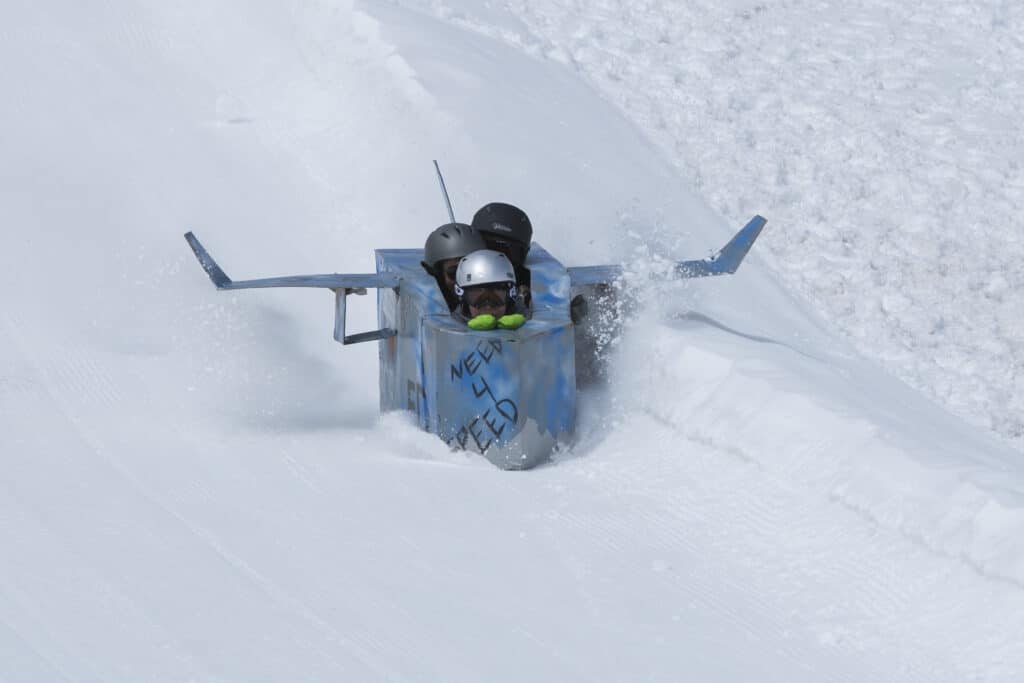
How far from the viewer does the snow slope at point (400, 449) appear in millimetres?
5492

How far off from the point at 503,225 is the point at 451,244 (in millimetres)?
426

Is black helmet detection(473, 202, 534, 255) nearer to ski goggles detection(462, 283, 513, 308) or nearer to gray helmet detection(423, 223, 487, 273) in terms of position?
gray helmet detection(423, 223, 487, 273)

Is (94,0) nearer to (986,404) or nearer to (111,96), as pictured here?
(111,96)

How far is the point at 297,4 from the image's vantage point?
44.7ft

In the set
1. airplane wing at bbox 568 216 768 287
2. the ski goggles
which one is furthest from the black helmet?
the ski goggles

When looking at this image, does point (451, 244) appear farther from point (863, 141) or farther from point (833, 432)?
point (863, 141)

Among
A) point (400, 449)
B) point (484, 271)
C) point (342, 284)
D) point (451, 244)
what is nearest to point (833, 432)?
point (484, 271)

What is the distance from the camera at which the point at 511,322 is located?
727 centimetres

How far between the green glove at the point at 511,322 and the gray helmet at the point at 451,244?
2.75 feet

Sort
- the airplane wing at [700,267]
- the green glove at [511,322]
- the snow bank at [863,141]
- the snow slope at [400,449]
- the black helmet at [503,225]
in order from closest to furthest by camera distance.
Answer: the snow slope at [400,449]
the green glove at [511,322]
the airplane wing at [700,267]
the black helmet at [503,225]
the snow bank at [863,141]

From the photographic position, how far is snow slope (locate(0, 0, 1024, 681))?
216 inches

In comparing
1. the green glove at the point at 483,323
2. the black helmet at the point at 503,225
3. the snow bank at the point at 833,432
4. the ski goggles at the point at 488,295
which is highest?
the black helmet at the point at 503,225

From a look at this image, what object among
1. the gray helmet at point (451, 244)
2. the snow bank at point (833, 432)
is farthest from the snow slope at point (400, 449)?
the gray helmet at point (451, 244)

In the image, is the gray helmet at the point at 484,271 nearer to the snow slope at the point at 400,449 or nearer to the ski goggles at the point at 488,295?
the ski goggles at the point at 488,295
